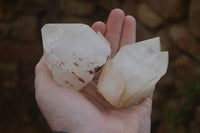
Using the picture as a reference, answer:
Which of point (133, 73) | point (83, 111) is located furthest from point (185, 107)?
point (83, 111)

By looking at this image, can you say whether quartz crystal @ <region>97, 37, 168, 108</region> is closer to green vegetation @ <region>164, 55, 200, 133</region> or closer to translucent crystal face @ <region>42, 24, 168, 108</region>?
translucent crystal face @ <region>42, 24, 168, 108</region>

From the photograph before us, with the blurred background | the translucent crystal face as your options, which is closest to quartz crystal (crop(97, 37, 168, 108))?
the translucent crystal face

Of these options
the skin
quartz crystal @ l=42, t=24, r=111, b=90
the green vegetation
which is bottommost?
the green vegetation

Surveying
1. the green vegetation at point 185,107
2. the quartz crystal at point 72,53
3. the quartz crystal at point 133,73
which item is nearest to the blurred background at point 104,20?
the green vegetation at point 185,107

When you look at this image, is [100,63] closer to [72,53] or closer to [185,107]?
[72,53]

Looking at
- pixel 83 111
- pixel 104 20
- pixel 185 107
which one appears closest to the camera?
pixel 83 111

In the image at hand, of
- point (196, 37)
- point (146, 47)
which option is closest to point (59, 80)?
point (146, 47)
